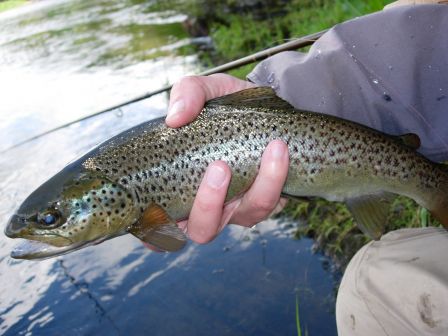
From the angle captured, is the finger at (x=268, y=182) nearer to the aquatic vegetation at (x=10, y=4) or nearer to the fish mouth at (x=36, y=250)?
the fish mouth at (x=36, y=250)

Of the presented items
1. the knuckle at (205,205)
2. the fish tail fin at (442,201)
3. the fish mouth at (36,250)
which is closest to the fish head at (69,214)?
the fish mouth at (36,250)

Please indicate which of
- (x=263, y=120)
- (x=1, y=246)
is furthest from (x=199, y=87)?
(x=1, y=246)

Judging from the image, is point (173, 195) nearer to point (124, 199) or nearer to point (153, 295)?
point (124, 199)

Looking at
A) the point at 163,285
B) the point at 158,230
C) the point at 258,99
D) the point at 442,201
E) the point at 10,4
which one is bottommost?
the point at 163,285

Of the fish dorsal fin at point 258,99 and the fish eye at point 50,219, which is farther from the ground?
the fish dorsal fin at point 258,99

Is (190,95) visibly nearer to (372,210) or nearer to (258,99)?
(258,99)

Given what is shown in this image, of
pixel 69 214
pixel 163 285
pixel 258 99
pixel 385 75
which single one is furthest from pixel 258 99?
pixel 163 285

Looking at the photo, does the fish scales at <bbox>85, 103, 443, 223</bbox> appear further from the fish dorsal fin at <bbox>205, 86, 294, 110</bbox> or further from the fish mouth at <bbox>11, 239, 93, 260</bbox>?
the fish mouth at <bbox>11, 239, 93, 260</bbox>
